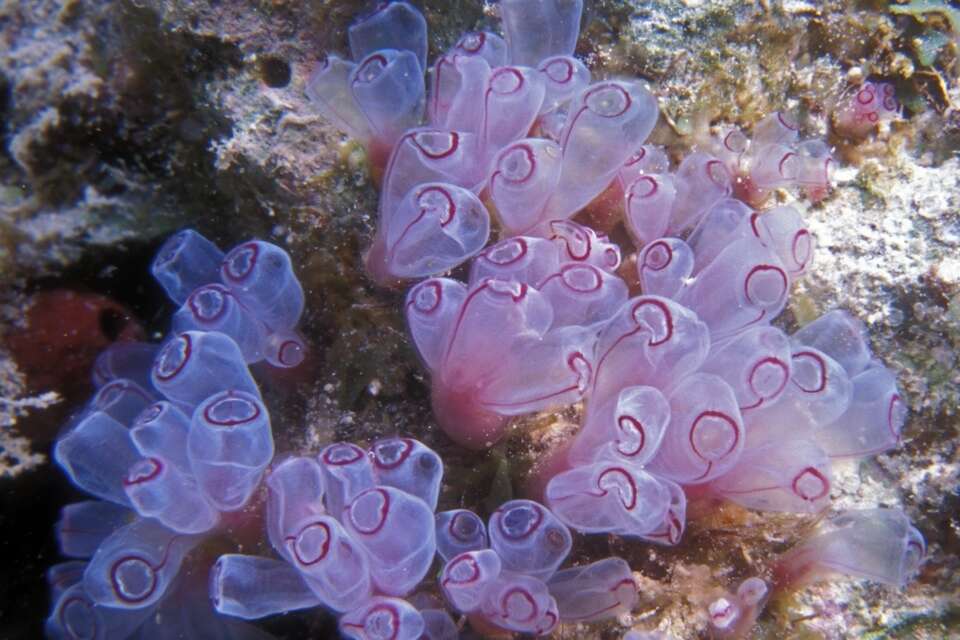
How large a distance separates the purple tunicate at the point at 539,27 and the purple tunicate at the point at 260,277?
1.34 m

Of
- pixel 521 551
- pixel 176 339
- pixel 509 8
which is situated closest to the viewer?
pixel 521 551

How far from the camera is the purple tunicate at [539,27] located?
2576 millimetres

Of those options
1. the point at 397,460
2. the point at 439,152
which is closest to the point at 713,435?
the point at 397,460

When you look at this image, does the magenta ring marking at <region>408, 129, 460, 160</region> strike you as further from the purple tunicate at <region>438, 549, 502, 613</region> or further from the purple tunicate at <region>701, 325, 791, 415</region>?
the purple tunicate at <region>438, 549, 502, 613</region>

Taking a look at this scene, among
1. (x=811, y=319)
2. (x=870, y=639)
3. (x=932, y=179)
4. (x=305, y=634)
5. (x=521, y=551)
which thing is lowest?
(x=305, y=634)

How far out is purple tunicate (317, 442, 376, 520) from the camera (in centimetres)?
200

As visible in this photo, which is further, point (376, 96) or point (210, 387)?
point (376, 96)

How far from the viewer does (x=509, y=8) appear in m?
2.61

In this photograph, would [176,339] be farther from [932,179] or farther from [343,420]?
[932,179]

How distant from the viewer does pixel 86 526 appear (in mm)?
2445

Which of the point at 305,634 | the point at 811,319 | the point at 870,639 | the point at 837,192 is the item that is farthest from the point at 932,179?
the point at 305,634

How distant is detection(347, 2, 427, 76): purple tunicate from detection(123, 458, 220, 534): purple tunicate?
1779mm

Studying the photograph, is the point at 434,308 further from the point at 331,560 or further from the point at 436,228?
the point at 331,560

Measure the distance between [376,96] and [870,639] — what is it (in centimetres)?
300
